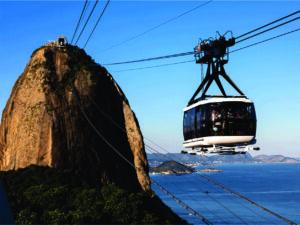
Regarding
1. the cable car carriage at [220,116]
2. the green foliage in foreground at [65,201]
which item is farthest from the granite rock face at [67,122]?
the cable car carriage at [220,116]

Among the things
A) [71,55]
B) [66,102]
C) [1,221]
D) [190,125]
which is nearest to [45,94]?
[66,102]

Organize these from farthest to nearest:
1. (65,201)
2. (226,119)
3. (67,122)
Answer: (67,122) < (65,201) < (226,119)

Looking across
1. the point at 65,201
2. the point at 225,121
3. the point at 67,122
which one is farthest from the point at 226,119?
the point at 67,122

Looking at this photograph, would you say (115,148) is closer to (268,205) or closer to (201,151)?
(201,151)

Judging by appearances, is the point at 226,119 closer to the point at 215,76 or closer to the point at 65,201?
the point at 215,76

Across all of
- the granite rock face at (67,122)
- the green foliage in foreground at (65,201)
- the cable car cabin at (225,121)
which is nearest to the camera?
the cable car cabin at (225,121)

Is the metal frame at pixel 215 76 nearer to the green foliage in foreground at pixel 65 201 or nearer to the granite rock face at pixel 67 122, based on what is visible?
the green foliage in foreground at pixel 65 201

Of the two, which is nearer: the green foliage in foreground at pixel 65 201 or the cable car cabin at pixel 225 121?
the cable car cabin at pixel 225 121
